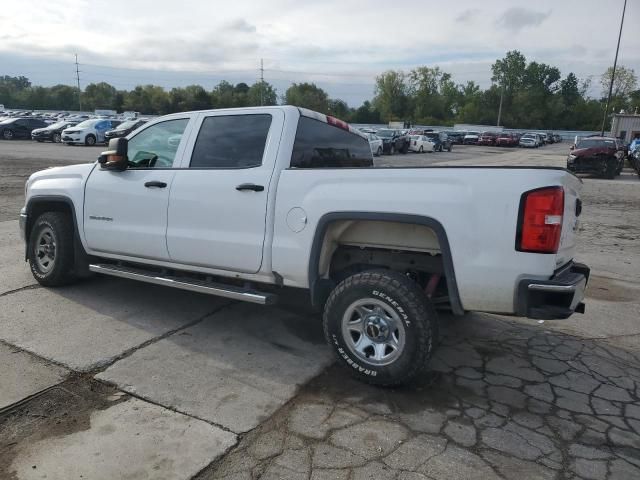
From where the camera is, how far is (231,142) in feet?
14.2

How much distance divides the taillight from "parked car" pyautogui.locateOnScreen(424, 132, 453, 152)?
3688 centimetres

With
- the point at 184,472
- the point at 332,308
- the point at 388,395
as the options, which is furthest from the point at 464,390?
the point at 184,472

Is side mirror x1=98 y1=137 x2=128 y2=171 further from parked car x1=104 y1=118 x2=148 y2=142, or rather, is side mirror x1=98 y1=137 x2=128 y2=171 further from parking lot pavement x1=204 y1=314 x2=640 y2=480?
parked car x1=104 y1=118 x2=148 y2=142

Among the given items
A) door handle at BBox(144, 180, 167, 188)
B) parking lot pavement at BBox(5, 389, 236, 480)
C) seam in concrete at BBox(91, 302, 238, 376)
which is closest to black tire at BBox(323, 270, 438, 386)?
parking lot pavement at BBox(5, 389, 236, 480)

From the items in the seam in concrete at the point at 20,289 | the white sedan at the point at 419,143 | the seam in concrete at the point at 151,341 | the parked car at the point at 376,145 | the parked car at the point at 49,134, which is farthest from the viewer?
the white sedan at the point at 419,143

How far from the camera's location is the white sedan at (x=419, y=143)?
36.9 meters

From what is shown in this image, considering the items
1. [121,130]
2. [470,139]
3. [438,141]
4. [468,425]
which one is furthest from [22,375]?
[470,139]

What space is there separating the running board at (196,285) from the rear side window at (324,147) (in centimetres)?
108

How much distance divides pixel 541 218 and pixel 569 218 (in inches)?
22.1

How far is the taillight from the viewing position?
3012mm

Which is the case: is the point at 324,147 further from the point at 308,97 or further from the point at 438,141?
the point at 308,97

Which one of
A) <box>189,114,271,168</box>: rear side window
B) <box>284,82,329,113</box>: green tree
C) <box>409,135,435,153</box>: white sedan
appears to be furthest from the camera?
<box>284,82,329,113</box>: green tree

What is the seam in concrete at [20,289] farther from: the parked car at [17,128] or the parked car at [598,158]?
the parked car at [17,128]

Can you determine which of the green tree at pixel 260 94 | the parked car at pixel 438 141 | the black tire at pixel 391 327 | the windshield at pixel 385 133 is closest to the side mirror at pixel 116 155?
the black tire at pixel 391 327
